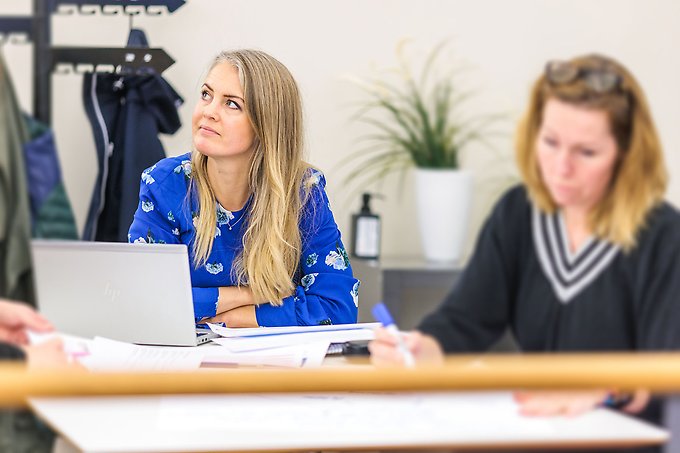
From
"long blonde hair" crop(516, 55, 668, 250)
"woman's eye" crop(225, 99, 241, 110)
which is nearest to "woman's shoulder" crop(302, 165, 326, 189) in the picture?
"woman's eye" crop(225, 99, 241, 110)

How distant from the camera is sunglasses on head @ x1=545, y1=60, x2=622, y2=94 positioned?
1313mm

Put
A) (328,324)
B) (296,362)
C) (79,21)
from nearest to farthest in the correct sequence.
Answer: (79,21)
(296,362)
(328,324)

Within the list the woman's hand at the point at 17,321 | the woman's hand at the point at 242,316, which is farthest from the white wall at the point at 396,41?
the woman's hand at the point at 242,316

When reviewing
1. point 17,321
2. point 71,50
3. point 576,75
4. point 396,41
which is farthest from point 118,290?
point 576,75

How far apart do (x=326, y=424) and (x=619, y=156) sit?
0.40 metres

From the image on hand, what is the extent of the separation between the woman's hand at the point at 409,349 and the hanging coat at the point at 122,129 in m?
0.31

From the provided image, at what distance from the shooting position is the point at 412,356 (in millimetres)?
1318

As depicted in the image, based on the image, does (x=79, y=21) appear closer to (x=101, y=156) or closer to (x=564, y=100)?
(x=101, y=156)

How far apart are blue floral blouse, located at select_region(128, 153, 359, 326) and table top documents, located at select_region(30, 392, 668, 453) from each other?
0.53ft

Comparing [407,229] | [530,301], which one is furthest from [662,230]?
[407,229]

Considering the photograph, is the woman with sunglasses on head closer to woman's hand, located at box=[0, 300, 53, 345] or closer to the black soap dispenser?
the black soap dispenser

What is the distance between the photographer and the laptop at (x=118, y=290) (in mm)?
1283

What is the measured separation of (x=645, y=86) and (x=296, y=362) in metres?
0.49

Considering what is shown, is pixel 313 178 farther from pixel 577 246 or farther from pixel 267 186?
pixel 577 246
